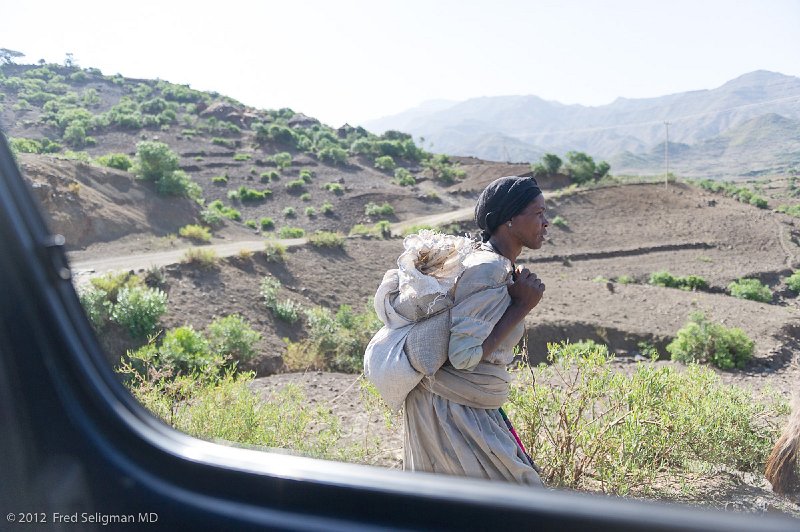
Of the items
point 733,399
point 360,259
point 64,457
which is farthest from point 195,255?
point 64,457

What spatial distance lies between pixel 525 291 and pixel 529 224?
31 cm

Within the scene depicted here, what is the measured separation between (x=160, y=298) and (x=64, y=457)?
33.7 feet

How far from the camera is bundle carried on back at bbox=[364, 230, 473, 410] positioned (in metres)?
2.26

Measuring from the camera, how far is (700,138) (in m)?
9.86

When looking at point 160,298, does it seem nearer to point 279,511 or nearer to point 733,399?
point 733,399

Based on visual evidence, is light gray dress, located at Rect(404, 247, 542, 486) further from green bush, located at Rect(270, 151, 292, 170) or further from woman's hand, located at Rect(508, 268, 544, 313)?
green bush, located at Rect(270, 151, 292, 170)

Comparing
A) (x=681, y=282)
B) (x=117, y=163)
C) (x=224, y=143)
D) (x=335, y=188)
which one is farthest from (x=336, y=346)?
(x=224, y=143)

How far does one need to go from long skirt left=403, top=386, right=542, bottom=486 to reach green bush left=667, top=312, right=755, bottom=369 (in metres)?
7.52

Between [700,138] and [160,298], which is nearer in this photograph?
[700,138]

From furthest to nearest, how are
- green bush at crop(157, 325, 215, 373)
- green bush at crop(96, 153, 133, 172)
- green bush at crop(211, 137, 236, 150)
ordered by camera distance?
1. green bush at crop(211, 137, 236, 150)
2. green bush at crop(96, 153, 133, 172)
3. green bush at crop(157, 325, 215, 373)

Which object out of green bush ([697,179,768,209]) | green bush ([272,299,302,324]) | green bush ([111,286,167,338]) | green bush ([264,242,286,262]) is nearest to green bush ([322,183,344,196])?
green bush ([697,179,768,209])

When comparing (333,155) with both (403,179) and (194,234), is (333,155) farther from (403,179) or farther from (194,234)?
(194,234)

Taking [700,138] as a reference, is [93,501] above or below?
below

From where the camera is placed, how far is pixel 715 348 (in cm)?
904
